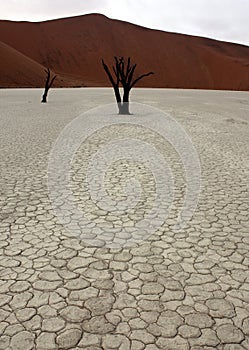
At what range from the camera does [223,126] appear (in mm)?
13742

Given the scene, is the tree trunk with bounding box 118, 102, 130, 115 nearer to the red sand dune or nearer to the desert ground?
the desert ground

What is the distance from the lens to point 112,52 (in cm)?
7125

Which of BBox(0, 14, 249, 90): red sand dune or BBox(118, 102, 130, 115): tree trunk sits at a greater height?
BBox(0, 14, 249, 90): red sand dune

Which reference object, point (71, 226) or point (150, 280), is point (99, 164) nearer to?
point (71, 226)

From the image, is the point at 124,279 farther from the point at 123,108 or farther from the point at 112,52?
the point at 112,52

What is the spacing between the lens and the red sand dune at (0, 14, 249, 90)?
60.3 meters

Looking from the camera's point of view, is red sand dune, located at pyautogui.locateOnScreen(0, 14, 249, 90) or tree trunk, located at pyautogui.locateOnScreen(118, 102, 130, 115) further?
red sand dune, located at pyautogui.locateOnScreen(0, 14, 249, 90)

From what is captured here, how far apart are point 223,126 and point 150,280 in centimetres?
1142

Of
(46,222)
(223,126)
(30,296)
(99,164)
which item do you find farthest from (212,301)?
(223,126)

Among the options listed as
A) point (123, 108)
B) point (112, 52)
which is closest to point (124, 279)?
point (123, 108)

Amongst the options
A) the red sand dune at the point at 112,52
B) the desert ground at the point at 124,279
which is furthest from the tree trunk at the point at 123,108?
the red sand dune at the point at 112,52

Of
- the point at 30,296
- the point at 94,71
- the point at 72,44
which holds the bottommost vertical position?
the point at 30,296

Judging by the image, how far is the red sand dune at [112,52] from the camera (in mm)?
60281

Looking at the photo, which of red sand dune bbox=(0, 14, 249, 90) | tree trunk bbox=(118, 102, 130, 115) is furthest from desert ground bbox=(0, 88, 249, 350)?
red sand dune bbox=(0, 14, 249, 90)
